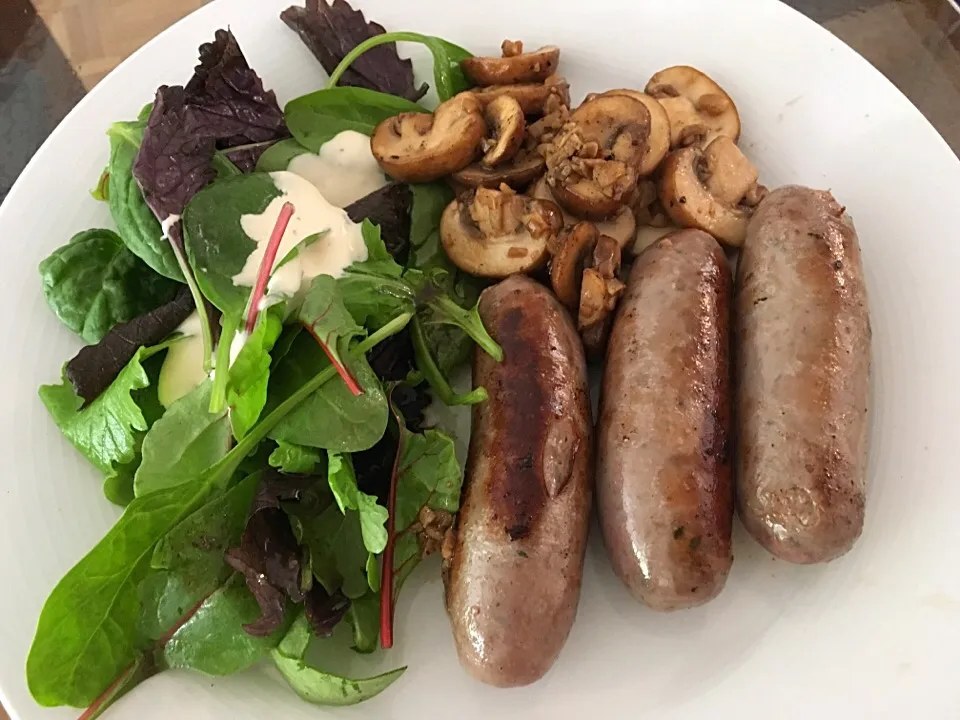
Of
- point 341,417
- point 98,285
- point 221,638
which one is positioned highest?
point 98,285

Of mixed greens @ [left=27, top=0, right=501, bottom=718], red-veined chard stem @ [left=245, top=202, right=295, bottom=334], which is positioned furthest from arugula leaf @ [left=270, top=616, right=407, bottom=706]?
red-veined chard stem @ [left=245, top=202, right=295, bottom=334]

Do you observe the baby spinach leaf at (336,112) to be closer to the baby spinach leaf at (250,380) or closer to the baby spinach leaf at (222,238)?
the baby spinach leaf at (222,238)

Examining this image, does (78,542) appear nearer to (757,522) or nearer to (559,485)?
(559,485)

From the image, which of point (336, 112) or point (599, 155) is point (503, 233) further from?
point (336, 112)

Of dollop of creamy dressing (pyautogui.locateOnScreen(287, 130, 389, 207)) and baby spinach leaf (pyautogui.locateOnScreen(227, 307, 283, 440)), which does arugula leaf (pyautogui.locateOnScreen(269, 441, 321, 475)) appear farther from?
dollop of creamy dressing (pyautogui.locateOnScreen(287, 130, 389, 207))

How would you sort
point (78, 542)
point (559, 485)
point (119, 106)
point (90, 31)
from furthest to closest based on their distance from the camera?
1. point (90, 31)
2. point (119, 106)
3. point (78, 542)
4. point (559, 485)

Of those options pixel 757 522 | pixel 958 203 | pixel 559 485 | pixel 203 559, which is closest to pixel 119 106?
pixel 203 559

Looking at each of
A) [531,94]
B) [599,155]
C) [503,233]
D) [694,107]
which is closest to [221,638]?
[503,233]
